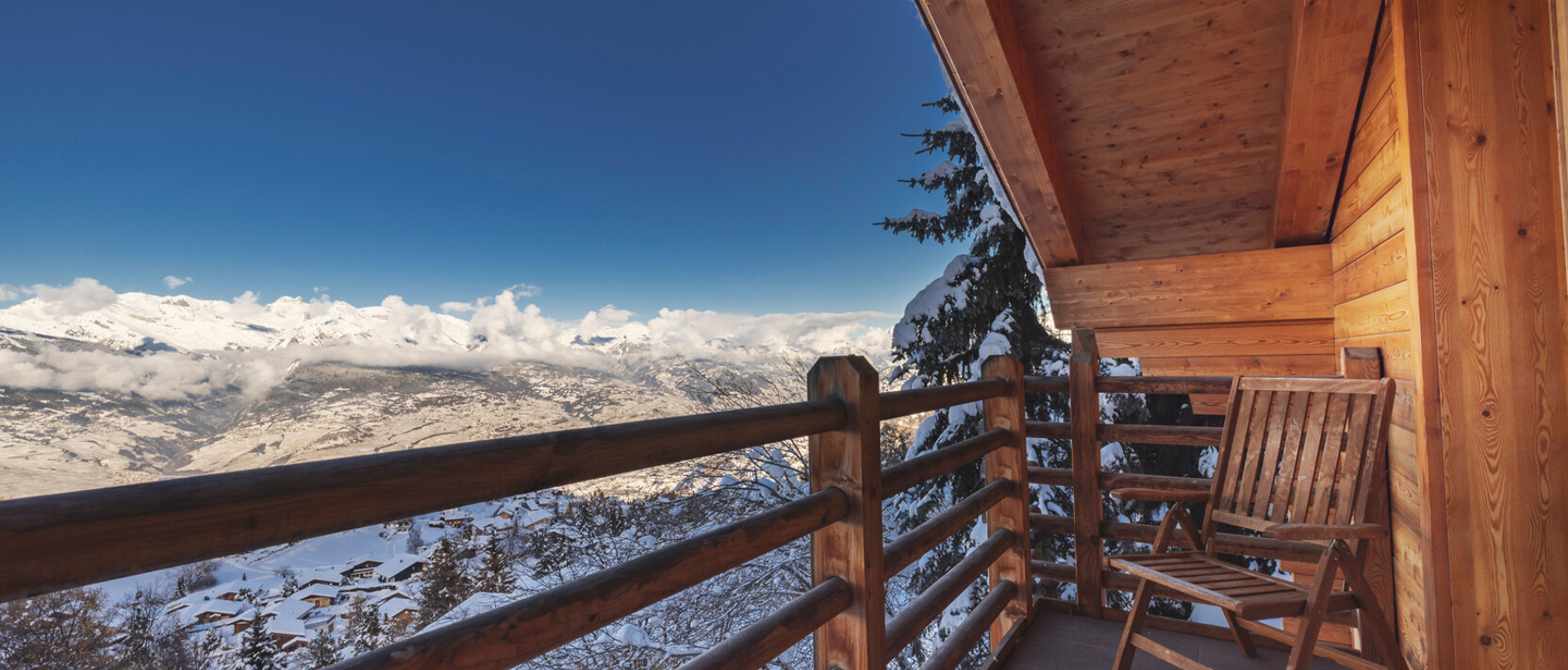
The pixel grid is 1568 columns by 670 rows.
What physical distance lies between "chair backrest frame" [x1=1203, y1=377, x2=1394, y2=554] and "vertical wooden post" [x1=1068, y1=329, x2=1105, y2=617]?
0.52 metres

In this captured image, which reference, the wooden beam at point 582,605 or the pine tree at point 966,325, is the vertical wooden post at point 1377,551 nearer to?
the wooden beam at point 582,605

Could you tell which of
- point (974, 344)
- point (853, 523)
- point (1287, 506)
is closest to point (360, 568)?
point (974, 344)

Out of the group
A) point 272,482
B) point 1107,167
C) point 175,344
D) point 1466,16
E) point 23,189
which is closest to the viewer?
point 272,482

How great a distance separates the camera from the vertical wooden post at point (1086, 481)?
9.53 feet

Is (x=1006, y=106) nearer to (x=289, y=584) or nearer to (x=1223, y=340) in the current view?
(x=1223, y=340)

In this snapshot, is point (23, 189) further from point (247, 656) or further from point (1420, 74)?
point (1420, 74)

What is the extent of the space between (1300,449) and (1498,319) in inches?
32.2

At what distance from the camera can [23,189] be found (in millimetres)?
26438

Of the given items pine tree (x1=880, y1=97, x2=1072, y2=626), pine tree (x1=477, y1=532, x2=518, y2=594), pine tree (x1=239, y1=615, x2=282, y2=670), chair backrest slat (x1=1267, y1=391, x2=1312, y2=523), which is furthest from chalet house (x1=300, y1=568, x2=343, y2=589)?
chair backrest slat (x1=1267, y1=391, x2=1312, y2=523)

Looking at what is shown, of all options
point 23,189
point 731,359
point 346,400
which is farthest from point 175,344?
point 731,359

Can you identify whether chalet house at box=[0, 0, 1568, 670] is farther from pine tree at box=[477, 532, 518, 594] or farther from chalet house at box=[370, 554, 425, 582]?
chalet house at box=[370, 554, 425, 582]

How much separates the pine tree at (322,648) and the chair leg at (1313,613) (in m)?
11.9

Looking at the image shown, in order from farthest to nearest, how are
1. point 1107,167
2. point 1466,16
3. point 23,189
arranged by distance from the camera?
point 23,189 → point 1107,167 → point 1466,16

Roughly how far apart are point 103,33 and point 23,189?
1359 centimetres
